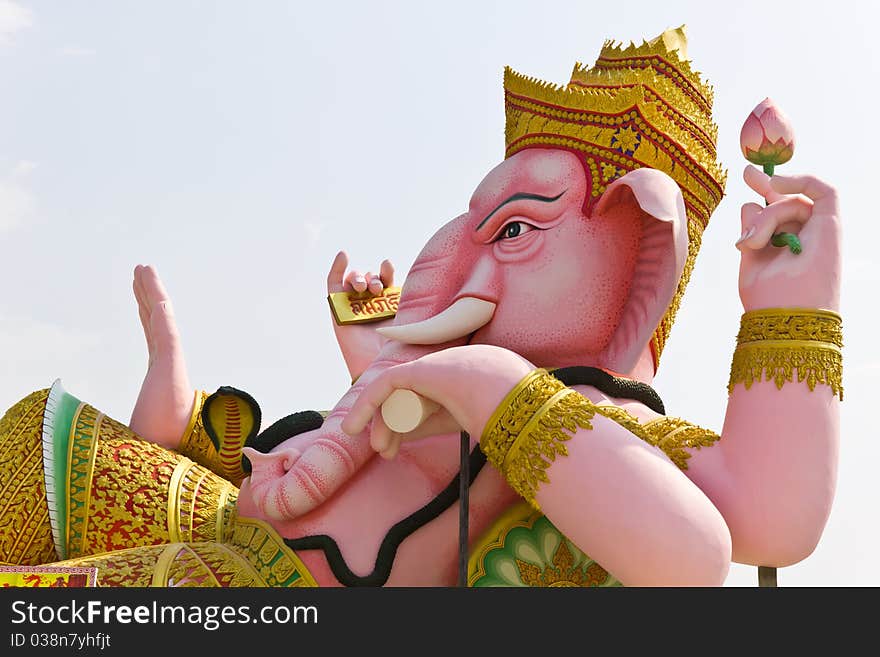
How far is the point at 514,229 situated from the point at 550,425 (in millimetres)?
721

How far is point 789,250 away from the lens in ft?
9.85

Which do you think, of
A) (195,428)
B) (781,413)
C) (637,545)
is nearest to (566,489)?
(637,545)

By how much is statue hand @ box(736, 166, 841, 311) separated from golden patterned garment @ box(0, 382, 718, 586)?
419mm

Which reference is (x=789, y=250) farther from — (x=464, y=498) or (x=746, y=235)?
(x=464, y=498)

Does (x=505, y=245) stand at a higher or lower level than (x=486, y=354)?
higher

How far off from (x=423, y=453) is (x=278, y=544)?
476mm

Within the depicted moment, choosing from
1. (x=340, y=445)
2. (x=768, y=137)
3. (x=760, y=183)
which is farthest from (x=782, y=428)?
(x=340, y=445)

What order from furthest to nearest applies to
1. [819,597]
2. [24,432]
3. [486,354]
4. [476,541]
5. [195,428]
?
[195,428] < [24,432] < [476,541] < [486,354] < [819,597]

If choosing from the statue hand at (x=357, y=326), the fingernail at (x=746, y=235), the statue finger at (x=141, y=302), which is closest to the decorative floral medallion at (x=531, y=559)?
the fingernail at (x=746, y=235)

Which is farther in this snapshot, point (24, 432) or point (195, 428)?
point (195, 428)

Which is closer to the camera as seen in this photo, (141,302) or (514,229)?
(514,229)

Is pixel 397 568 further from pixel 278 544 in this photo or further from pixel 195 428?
pixel 195 428

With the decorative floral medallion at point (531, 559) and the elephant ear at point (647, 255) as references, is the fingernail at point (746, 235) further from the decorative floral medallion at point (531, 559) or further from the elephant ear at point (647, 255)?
the decorative floral medallion at point (531, 559)

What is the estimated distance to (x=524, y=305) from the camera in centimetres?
327
